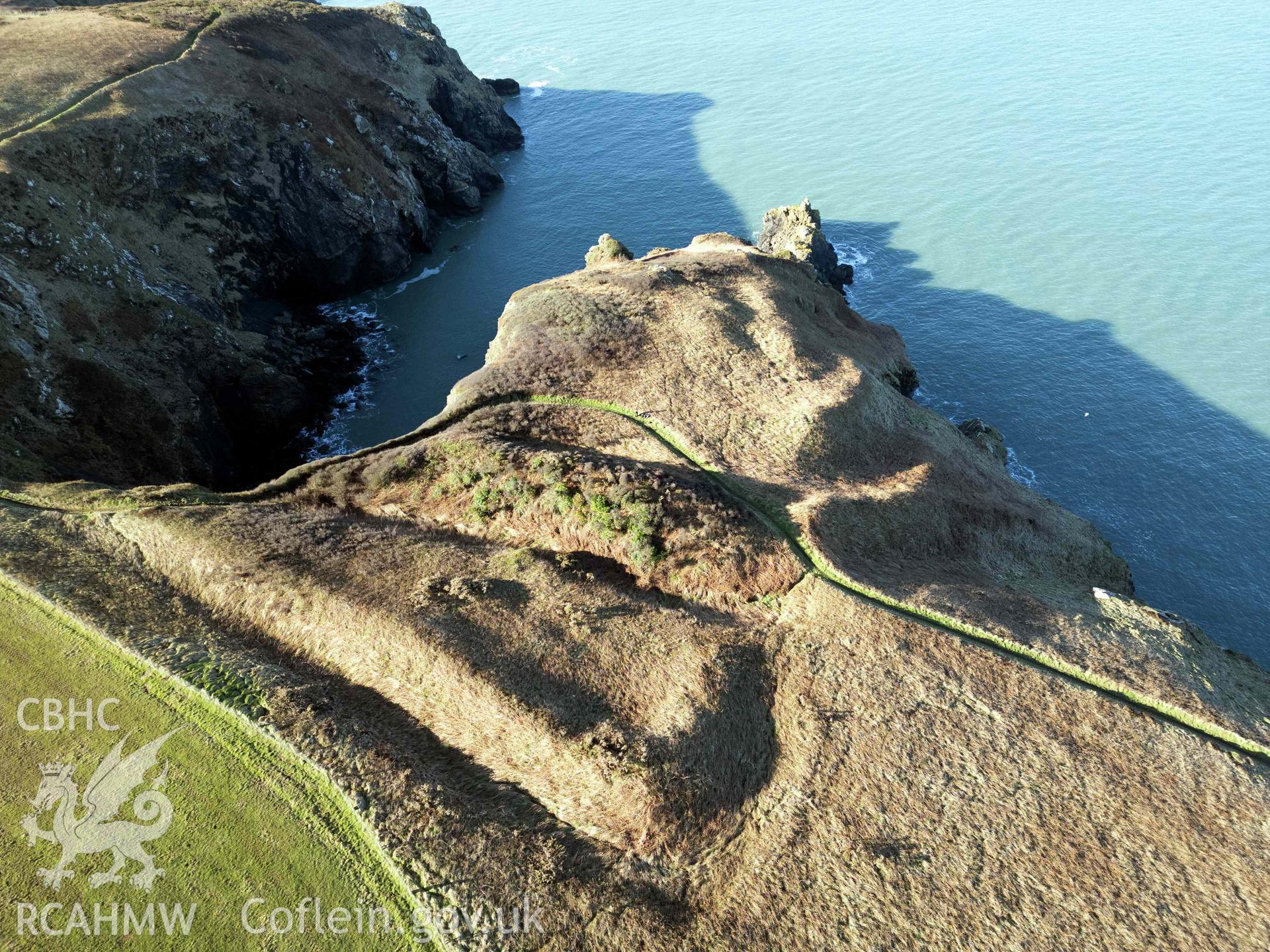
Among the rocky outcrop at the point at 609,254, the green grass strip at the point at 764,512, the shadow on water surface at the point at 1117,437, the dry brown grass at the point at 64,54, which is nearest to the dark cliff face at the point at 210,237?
the dry brown grass at the point at 64,54

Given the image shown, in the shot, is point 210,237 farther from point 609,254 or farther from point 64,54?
point 609,254

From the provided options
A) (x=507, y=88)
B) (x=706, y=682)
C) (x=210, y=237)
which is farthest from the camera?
(x=507, y=88)

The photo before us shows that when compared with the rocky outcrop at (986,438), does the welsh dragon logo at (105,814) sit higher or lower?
higher

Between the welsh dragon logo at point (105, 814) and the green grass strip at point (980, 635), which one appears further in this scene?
the green grass strip at point (980, 635)

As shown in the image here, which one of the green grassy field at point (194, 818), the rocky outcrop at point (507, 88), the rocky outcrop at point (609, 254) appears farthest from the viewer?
the rocky outcrop at point (507, 88)

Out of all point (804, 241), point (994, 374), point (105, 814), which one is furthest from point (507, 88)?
point (105, 814)

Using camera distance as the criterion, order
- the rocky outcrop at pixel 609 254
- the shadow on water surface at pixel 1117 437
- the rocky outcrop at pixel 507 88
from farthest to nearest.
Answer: the rocky outcrop at pixel 507 88 < the rocky outcrop at pixel 609 254 < the shadow on water surface at pixel 1117 437

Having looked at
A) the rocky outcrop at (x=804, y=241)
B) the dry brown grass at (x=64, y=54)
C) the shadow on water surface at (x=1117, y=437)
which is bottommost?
the shadow on water surface at (x=1117, y=437)

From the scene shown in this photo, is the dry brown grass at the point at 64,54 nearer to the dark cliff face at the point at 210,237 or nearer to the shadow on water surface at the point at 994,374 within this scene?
the dark cliff face at the point at 210,237
